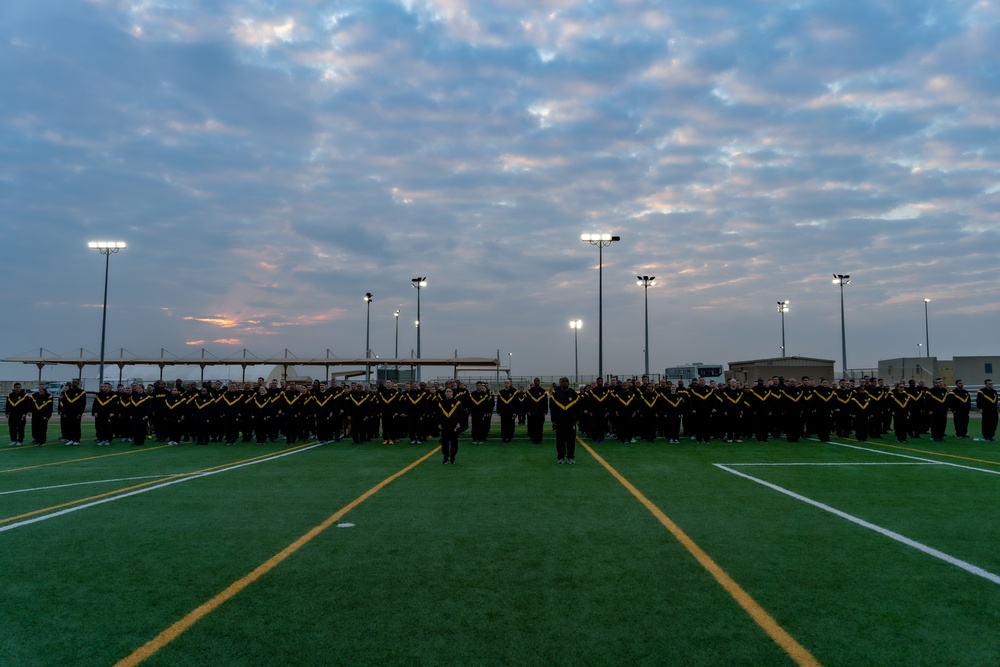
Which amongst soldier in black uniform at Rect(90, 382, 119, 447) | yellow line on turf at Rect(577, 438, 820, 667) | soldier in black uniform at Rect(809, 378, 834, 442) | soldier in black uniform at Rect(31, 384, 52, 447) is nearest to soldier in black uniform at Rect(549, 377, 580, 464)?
yellow line on turf at Rect(577, 438, 820, 667)

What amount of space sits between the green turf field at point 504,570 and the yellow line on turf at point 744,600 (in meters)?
0.02

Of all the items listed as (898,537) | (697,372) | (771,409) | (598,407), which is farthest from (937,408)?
(697,372)

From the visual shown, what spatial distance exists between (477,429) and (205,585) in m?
12.0

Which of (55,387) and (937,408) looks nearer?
(937,408)

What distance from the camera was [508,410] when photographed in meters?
17.1

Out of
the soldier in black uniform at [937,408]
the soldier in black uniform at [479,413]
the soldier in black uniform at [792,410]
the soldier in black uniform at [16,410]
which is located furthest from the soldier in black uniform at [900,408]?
the soldier in black uniform at [16,410]

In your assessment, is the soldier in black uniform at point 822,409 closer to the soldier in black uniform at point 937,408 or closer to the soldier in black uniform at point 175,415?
the soldier in black uniform at point 937,408

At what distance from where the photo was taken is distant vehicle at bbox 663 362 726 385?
44.0 meters

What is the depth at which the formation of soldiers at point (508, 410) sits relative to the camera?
1638 cm

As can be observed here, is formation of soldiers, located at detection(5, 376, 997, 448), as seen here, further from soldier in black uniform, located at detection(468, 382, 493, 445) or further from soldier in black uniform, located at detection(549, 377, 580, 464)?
soldier in black uniform, located at detection(549, 377, 580, 464)

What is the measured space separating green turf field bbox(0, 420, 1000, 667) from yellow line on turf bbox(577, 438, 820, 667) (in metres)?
0.02

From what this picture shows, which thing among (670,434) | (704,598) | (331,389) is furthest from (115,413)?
(704,598)

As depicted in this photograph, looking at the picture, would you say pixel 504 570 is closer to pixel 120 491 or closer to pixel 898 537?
pixel 898 537

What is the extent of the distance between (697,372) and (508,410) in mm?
31076
